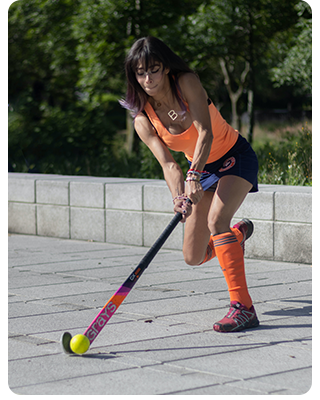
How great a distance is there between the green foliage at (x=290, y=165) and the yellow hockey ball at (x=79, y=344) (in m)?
4.71

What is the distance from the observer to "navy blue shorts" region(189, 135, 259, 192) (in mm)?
4203

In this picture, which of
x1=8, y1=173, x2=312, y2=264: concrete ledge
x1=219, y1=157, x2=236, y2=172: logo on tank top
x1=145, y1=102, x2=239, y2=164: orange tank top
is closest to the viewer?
x1=145, y1=102, x2=239, y2=164: orange tank top

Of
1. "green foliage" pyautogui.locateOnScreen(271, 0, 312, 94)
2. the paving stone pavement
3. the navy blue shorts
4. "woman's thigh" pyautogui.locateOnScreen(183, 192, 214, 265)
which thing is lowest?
the paving stone pavement

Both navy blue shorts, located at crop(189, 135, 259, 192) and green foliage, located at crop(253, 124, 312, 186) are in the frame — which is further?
green foliage, located at crop(253, 124, 312, 186)

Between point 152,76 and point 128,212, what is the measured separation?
12.2 feet

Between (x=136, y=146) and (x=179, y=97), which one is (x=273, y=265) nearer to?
(x=179, y=97)

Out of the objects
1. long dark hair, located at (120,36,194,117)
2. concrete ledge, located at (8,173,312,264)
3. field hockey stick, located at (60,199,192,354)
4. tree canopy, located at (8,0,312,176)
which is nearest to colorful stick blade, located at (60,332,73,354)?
field hockey stick, located at (60,199,192,354)

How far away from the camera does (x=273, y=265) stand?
240 inches

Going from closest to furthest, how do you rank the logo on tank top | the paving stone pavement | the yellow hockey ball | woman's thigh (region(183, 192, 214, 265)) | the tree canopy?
the paving stone pavement → the yellow hockey ball → the logo on tank top → woman's thigh (region(183, 192, 214, 265)) → the tree canopy

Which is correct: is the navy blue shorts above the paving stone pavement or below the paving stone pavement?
above

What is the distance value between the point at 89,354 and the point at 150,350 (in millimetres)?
356

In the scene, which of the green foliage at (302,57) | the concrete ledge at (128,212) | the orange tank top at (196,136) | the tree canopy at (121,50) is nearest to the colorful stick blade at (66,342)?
the orange tank top at (196,136)

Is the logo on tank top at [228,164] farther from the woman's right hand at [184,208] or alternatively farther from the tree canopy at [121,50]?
the tree canopy at [121,50]

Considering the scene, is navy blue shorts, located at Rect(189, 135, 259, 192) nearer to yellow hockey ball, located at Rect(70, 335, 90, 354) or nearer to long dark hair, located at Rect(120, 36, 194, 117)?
long dark hair, located at Rect(120, 36, 194, 117)
